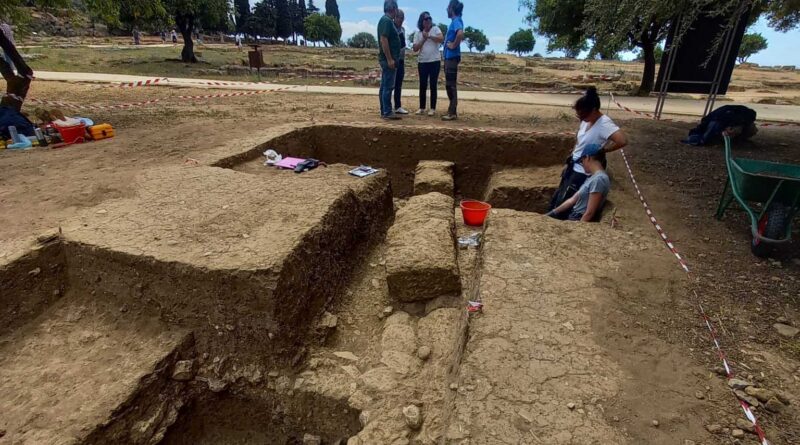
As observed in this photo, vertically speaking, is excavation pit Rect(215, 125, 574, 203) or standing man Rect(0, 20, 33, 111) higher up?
standing man Rect(0, 20, 33, 111)

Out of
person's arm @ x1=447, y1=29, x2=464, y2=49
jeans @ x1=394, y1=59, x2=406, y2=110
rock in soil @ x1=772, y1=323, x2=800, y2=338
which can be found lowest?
rock in soil @ x1=772, y1=323, x2=800, y2=338

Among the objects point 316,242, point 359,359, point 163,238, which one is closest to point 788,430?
point 359,359

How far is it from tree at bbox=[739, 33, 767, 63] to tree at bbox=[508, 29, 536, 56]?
3176 cm

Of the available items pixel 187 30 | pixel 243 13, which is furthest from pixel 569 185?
pixel 243 13

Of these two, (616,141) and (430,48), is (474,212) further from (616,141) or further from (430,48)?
(430,48)

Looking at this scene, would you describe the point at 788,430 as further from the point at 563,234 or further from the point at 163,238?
the point at 163,238

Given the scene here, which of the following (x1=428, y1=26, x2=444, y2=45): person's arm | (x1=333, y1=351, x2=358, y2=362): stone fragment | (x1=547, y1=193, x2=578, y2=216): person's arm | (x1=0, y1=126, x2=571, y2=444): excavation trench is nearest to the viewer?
(x1=0, y1=126, x2=571, y2=444): excavation trench

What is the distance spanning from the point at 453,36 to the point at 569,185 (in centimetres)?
425

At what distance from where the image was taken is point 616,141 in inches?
175

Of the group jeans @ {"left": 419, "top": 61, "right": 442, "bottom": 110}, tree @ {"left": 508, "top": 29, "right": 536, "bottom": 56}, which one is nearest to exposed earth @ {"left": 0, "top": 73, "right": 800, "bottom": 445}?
jeans @ {"left": 419, "top": 61, "right": 442, "bottom": 110}

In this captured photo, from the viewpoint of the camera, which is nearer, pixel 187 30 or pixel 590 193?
pixel 590 193

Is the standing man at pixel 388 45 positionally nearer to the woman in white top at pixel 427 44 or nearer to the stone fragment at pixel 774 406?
the woman in white top at pixel 427 44

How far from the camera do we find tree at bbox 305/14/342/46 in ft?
217

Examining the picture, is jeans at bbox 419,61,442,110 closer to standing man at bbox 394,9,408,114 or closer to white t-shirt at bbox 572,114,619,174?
standing man at bbox 394,9,408,114
